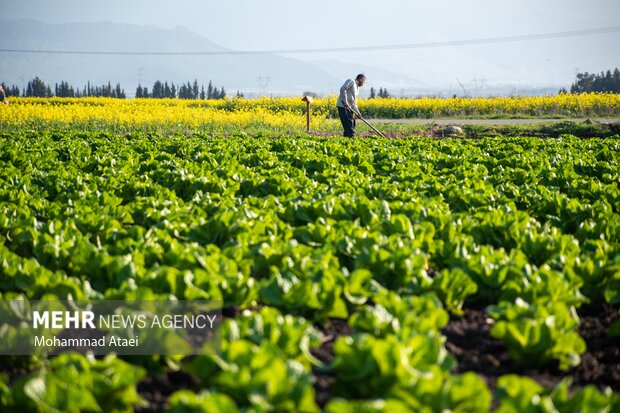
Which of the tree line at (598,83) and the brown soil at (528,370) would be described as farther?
the tree line at (598,83)

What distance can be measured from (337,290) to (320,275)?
22cm

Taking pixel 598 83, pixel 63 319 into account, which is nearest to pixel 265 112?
pixel 63 319

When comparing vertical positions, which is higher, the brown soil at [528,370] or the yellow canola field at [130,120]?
the yellow canola field at [130,120]

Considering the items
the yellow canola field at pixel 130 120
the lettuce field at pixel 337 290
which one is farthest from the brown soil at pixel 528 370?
the yellow canola field at pixel 130 120

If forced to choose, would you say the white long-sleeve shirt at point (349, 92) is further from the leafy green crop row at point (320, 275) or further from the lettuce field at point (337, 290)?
the lettuce field at point (337, 290)

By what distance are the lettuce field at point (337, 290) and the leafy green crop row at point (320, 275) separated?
0.04ft

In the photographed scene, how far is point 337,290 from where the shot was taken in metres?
3.99

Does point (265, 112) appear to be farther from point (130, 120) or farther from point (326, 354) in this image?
point (326, 354)

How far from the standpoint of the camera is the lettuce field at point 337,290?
Result: 2758 mm

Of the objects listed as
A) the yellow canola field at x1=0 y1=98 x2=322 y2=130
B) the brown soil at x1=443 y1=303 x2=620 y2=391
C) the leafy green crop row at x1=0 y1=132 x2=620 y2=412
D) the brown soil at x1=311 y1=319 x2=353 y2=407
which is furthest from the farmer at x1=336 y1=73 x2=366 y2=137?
the brown soil at x1=311 y1=319 x2=353 y2=407

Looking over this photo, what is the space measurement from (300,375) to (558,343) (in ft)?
5.51

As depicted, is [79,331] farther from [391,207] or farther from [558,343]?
[391,207]

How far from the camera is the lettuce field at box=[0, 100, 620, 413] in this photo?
2.76 m

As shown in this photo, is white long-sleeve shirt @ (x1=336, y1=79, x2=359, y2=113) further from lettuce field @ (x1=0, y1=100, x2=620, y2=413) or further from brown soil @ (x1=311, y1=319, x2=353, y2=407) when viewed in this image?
brown soil @ (x1=311, y1=319, x2=353, y2=407)
